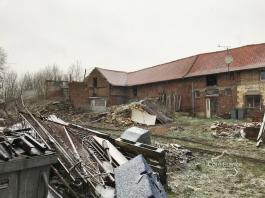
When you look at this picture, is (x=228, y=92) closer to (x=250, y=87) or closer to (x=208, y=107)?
(x=250, y=87)

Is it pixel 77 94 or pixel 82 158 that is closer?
pixel 82 158

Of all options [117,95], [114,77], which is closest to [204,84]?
[117,95]

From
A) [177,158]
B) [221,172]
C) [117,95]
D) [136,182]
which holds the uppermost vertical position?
[117,95]

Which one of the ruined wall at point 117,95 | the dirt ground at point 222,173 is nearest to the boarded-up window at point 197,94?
the ruined wall at point 117,95

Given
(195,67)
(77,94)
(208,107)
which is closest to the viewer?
(208,107)

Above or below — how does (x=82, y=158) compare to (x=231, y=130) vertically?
above

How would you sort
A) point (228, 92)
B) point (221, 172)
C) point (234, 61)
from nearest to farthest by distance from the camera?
point (221, 172)
point (228, 92)
point (234, 61)

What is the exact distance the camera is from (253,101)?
27.0 metres

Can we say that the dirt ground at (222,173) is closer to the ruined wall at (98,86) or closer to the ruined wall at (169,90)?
the ruined wall at (169,90)

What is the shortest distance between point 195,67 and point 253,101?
8.58 metres

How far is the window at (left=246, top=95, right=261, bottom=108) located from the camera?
2673cm

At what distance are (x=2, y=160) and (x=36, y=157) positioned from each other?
502 millimetres

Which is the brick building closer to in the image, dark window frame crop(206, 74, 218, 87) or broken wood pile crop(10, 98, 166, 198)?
dark window frame crop(206, 74, 218, 87)

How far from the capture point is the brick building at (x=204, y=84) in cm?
2725
